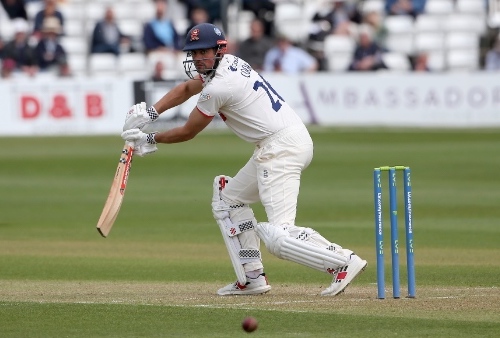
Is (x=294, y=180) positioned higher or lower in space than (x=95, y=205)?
higher

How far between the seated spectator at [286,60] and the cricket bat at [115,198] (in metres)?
13.8

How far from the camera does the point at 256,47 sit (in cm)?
2123

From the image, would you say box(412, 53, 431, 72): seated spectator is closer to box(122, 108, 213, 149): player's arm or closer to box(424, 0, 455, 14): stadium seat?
box(424, 0, 455, 14): stadium seat

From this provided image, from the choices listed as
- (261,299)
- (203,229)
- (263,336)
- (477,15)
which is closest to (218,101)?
(261,299)

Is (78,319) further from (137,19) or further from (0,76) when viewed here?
(137,19)

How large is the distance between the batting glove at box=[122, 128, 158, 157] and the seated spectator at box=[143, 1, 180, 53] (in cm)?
1396

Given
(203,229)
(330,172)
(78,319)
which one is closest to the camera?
(78,319)

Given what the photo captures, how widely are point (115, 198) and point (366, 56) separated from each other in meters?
14.5

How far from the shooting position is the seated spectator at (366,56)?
68.6ft

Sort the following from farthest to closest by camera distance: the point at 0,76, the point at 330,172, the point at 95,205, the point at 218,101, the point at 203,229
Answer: the point at 0,76 < the point at 330,172 < the point at 95,205 < the point at 203,229 < the point at 218,101

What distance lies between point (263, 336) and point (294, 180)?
1.56 meters

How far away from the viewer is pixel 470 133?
1956 cm

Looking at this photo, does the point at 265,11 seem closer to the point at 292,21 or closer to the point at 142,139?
the point at 292,21

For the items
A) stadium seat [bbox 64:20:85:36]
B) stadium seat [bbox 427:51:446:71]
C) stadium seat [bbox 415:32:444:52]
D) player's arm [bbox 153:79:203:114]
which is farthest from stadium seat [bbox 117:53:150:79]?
player's arm [bbox 153:79:203:114]
